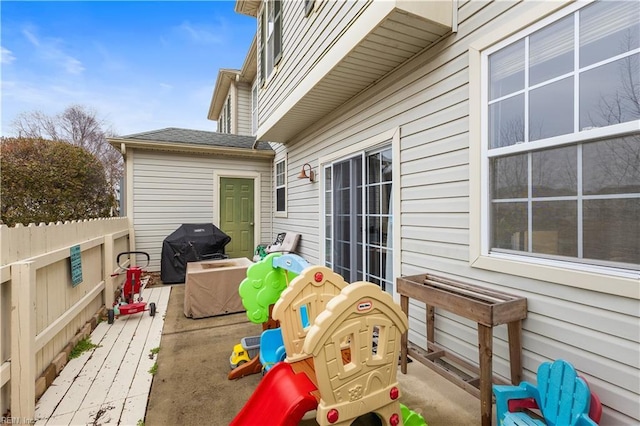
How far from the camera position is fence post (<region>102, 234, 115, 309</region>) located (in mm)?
4383

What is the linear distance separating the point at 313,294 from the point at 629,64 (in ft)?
7.30

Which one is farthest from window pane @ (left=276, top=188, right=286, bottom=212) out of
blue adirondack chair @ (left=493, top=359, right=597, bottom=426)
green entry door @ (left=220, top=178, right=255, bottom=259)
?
blue adirondack chair @ (left=493, top=359, right=597, bottom=426)

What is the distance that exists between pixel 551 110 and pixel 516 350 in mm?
1602

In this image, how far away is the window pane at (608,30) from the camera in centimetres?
159

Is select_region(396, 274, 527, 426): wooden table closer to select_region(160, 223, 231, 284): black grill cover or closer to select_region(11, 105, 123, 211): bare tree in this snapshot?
select_region(160, 223, 231, 284): black grill cover

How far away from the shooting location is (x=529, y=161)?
6.73 ft

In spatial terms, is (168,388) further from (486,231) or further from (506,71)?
(506,71)

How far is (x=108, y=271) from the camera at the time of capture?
4.42 m

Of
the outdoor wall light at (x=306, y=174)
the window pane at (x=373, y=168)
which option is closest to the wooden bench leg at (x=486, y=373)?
the window pane at (x=373, y=168)

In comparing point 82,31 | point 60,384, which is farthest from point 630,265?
point 82,31

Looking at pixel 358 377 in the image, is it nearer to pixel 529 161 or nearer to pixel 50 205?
pixel 529 161

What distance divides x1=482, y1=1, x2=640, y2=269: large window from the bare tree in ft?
54.4

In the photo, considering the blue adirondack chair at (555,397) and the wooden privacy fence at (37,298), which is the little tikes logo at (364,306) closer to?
the blue adirondack chair at (555,397)

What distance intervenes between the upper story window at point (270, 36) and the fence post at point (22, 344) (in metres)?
4.99
